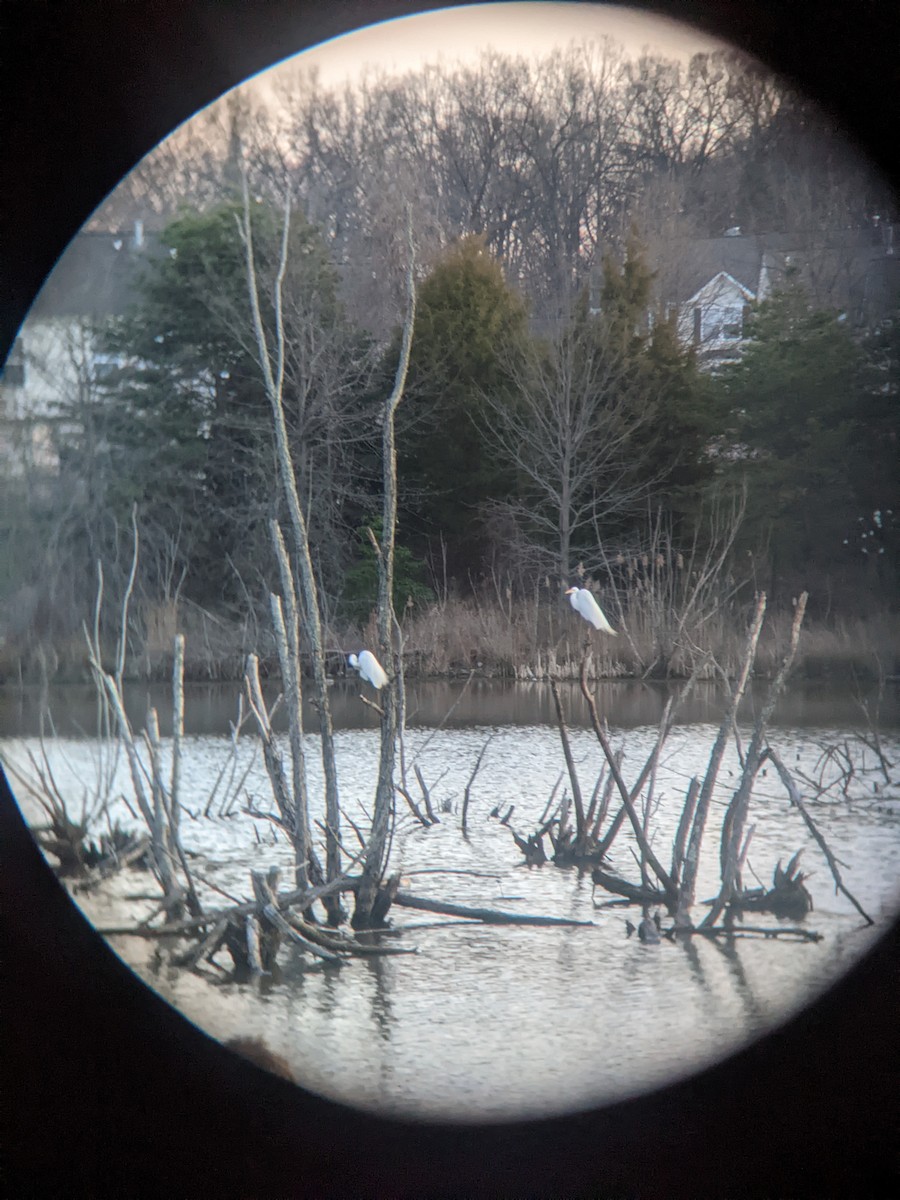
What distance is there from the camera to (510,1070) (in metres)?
4.01

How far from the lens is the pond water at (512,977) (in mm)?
3955

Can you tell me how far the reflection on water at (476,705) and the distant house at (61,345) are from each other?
2.42 meters

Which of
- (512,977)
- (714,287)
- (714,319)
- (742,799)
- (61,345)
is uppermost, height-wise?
(714,287)

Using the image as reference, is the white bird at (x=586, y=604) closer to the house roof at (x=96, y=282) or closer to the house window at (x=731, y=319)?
the house window at (x=731, y=319)

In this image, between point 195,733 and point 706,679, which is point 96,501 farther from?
point 706,679

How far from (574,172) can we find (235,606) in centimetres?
617

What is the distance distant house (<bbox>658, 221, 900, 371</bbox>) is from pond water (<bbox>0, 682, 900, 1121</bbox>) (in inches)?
338

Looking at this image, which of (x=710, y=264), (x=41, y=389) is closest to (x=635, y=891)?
(x=41, y=389)

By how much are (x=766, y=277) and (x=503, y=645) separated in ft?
23.4

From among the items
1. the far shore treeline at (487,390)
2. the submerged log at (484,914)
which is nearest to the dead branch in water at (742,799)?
the submerged log at (484,914)

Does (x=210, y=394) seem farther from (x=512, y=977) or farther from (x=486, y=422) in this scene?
(x=512, y=977)

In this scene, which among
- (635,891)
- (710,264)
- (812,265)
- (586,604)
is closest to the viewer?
(635,891)

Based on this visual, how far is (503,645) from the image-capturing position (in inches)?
463

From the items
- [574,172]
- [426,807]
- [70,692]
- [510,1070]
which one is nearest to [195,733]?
[70,692]
